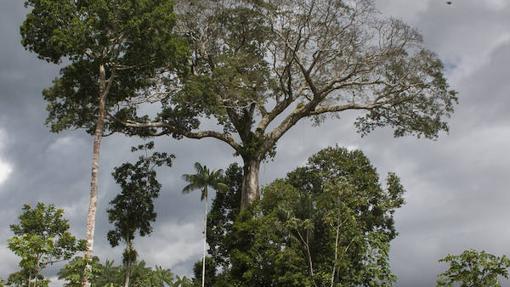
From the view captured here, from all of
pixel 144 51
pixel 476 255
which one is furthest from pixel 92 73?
pixel 476 255

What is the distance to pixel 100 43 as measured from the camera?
22.1 meters

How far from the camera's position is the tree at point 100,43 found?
21484mm

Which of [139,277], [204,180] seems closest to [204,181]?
[204,180]

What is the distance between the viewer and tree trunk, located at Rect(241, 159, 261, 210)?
103 feet

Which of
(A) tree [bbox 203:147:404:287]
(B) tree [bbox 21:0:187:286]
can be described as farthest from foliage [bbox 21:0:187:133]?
(A) tree [bbox 203:147:404:287]

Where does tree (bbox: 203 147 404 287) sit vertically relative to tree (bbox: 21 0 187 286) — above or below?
below

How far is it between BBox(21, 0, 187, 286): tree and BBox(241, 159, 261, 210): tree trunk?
8.69 meters

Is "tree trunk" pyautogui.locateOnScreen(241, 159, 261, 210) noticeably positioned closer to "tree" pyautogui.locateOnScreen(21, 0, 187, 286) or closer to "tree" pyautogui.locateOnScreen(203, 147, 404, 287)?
"tree" pyautogui.locateOnScreen(203, 147, 404, 287)

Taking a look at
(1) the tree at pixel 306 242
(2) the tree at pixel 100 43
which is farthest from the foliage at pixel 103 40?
(1) the tree at pixel 306 242

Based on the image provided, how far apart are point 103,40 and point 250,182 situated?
12.0 m

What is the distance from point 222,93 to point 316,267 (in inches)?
351

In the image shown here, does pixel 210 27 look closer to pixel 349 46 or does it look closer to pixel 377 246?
pixel 349 46

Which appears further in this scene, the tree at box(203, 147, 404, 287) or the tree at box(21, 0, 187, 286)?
the tree at box(203, 147, 404, 287)

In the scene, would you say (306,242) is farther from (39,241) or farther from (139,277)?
(139,277)
